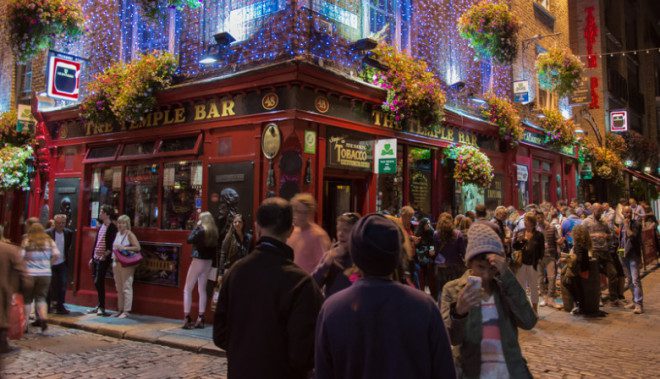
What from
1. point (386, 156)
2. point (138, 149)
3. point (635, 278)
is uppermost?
point (138, 149)

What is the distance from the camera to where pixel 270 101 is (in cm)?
916

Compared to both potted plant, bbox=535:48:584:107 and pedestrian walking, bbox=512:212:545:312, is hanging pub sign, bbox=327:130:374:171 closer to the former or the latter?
pedestrian walking, bbox=512:212:545:312

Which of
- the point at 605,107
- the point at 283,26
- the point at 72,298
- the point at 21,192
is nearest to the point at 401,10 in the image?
the point at 283,26

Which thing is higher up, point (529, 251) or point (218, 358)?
point (529, 251)

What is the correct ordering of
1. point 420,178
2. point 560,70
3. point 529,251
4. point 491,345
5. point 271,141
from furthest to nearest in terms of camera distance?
point 560,70 → point 420,178 → point 529,251 → point 271,141 → point 491,345

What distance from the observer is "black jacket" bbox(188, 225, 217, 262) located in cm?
886

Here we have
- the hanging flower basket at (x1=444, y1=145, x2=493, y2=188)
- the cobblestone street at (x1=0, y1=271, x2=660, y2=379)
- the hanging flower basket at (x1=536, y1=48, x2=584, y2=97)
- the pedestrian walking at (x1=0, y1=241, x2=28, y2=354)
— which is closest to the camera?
the pedestrian walking at (x1=0, y1=241, x2=28, y2=354)

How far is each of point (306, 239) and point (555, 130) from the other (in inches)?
583

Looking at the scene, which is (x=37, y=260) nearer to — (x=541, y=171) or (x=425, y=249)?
(x=425, y=249)

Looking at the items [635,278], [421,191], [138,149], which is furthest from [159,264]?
[635,278]

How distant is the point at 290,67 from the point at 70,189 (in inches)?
288

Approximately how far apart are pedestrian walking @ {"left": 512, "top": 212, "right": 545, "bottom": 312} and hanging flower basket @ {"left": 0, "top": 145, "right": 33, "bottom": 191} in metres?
12.6

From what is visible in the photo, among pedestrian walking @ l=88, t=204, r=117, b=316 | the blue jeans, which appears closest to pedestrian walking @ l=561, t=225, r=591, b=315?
the blue jeans

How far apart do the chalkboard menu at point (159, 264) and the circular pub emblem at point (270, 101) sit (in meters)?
3.42
